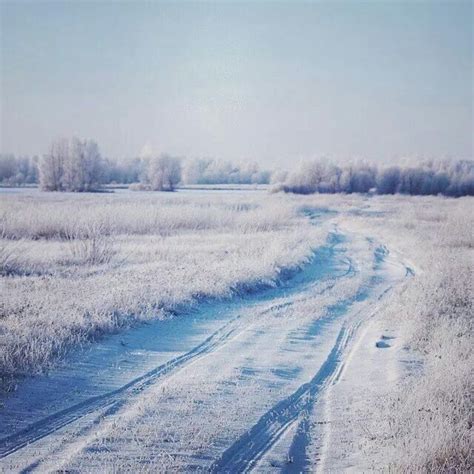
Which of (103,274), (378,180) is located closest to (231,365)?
(103,274)

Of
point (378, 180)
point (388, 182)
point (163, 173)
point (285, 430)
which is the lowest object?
point (285, 430)

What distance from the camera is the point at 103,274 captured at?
14.1 meters

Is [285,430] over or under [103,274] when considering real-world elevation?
under

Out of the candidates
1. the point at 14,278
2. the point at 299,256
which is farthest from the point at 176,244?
the point at 14,278

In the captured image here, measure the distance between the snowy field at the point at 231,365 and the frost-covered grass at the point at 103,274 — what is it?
57mm

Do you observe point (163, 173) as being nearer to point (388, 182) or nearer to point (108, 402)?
point (388, 182)

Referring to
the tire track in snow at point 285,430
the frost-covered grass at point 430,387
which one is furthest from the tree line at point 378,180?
the tire track in snow at point 285,430

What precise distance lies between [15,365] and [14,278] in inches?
284

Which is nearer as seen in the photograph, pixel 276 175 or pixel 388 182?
pixel 388 182

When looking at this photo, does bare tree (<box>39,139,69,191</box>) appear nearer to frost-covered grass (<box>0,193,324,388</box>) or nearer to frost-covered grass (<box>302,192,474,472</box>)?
frost-covered grass (<box>0,193,324,388</box>)

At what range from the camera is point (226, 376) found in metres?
7.02

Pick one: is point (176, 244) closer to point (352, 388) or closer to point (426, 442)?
point (352, 388)

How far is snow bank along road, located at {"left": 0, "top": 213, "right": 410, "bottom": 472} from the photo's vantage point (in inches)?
192

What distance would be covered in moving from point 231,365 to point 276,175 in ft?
279
